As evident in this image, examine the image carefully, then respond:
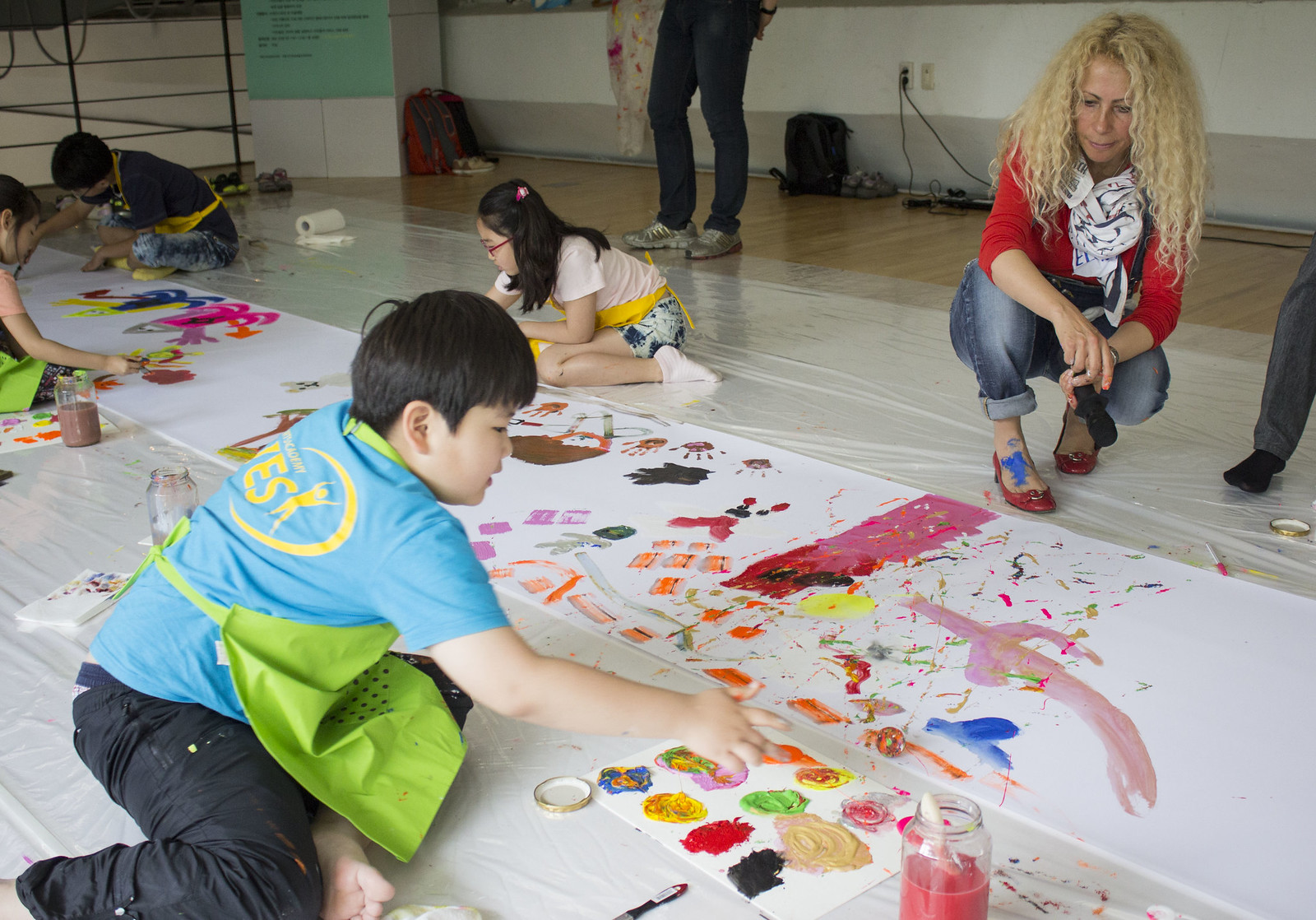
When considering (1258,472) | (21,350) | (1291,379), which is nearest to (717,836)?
(1258,472)

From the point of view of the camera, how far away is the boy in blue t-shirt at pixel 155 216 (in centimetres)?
394

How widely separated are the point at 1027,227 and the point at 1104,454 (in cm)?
52

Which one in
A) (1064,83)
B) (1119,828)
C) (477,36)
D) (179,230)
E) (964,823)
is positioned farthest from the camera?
(477,36)

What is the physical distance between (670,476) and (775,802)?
1.03 m

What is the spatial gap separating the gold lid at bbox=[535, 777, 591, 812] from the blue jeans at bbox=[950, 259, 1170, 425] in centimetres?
120

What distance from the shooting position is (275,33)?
648 cm

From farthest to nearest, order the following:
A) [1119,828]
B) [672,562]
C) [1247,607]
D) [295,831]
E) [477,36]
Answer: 1. [477,36]
2. [672,562]
3. [1247,607]
4. [1119,828]
5. [295,831]

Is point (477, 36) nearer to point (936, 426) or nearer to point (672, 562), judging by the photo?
point (936, 426)

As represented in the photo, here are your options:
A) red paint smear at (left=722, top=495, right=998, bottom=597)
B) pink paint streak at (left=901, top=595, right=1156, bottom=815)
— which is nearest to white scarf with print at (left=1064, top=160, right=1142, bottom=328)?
red paint smear at (left=722, top=495, right=998, bottom=597)

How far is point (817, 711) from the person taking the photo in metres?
1.44

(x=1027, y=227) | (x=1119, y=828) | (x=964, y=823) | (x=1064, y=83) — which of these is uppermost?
(x=1064, y=83)

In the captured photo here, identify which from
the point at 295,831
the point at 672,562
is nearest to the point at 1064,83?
the point at 672,562

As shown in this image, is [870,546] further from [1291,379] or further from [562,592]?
[1291,379]

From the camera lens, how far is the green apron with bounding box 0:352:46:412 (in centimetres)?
258
